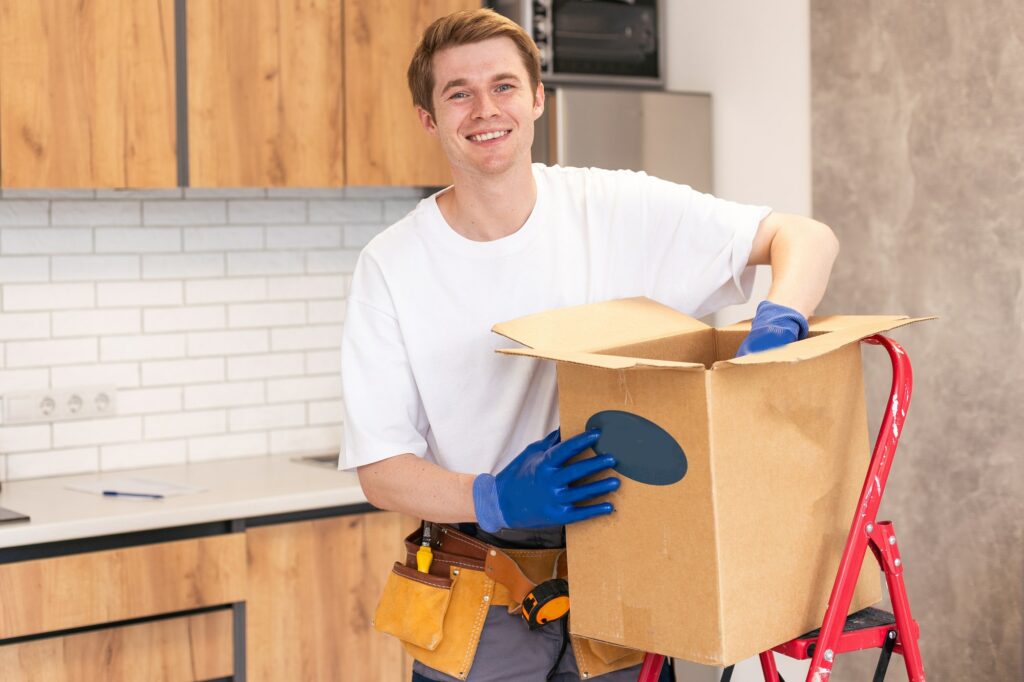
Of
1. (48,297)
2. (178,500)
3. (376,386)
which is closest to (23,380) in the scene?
(48,297)

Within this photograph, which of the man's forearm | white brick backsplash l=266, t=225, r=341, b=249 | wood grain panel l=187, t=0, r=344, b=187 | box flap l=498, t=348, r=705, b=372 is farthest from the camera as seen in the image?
white brick backsplash l=266, t=225, r=341, b=249

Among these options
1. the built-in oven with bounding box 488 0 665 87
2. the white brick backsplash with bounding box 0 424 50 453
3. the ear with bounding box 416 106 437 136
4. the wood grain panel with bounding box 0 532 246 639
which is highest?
the built-in oven with bounding box 488 0 665 87

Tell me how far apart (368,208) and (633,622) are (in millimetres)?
2422

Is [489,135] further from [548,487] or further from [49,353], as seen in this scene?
[49,353]

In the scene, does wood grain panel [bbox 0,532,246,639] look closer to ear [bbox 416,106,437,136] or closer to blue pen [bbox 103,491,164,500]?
blue pen [bbox 103,491,164,500]

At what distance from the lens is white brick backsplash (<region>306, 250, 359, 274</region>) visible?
356 cm

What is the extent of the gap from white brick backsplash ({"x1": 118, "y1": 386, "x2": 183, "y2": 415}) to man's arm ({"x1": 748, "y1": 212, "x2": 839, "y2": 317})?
2012mm

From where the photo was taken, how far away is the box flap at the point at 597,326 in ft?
4.84

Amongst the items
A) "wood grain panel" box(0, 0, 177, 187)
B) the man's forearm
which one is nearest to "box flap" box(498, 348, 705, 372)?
the man's forearm

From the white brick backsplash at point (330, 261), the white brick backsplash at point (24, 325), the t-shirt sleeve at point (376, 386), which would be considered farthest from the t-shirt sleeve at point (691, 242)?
the white brick backsplash at point (24, 325)

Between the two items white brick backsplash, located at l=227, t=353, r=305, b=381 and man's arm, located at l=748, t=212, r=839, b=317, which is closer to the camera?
man's arm, located at l=748, t=212, r=839, b=317

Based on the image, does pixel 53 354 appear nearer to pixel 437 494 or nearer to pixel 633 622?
pixel 437 494

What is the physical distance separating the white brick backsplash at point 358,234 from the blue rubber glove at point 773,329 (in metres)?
2.21

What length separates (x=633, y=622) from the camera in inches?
55.3
